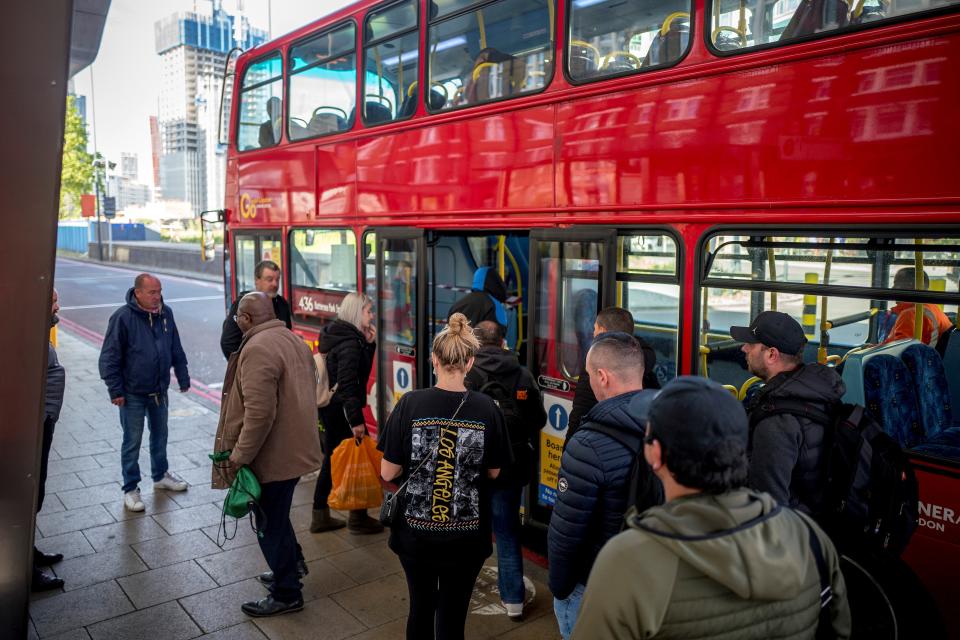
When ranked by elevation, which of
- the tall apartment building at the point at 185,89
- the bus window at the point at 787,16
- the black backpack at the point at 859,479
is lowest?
the black backpack at the point at 859,479

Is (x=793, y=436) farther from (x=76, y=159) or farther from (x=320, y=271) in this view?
(x=76, y=159)

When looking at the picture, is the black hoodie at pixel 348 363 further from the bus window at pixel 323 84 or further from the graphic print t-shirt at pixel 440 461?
the bus window at pixel 323 84

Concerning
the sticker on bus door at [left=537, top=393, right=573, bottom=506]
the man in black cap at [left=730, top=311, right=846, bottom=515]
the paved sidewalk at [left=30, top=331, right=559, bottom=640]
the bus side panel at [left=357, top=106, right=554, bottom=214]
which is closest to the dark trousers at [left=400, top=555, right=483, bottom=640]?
the paved sidewalk at [left=30, top=331, right=559, bottom=640]

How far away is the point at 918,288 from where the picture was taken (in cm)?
331

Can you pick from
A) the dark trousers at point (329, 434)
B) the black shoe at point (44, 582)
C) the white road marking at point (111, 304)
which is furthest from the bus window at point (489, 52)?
the white road marking at point (111, 304)

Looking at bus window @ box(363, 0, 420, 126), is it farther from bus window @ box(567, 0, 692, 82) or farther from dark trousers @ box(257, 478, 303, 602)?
dark trousers @ box(257, 478, 303, 602)

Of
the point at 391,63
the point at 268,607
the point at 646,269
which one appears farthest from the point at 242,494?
the point at 391,63

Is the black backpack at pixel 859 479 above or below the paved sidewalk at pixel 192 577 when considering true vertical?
above

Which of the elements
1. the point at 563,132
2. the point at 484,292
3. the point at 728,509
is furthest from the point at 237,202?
the point at 728,509

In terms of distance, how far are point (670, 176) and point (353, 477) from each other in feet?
9.72

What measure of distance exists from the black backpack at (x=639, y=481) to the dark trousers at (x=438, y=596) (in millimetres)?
968

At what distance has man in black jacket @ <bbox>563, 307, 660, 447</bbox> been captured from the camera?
382 cm

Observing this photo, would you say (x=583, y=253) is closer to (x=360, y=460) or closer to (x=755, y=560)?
(x=360, y=460)

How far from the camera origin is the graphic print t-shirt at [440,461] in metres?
3.20
